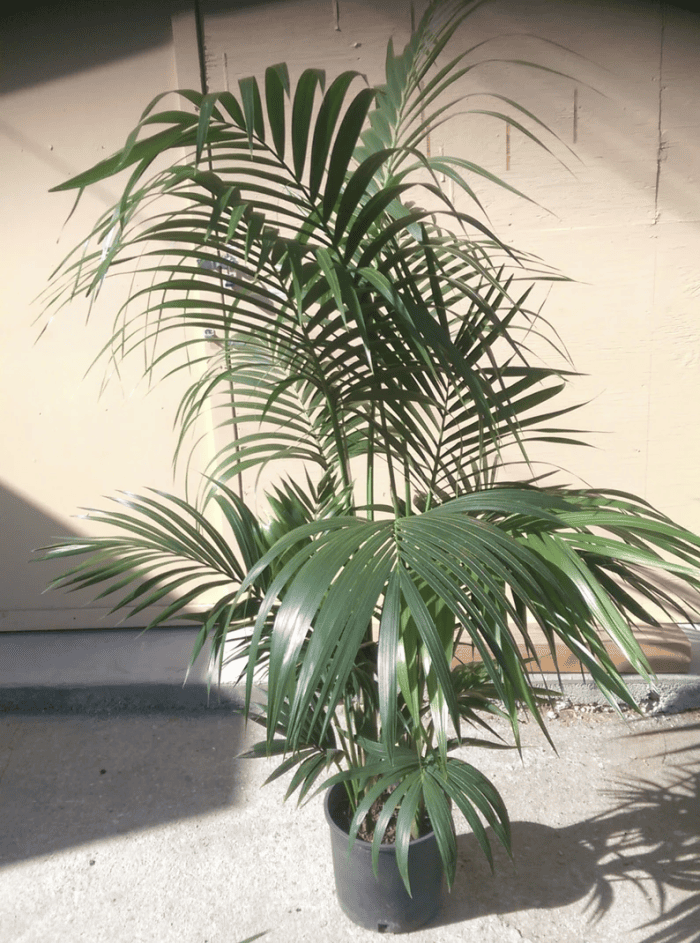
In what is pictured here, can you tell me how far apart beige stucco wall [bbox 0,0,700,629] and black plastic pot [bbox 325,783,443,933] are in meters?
1.49

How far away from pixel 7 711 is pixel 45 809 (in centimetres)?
66

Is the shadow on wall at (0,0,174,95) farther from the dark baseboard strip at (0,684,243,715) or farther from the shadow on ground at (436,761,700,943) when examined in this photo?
the shadow on ground at (436,761,700,943)

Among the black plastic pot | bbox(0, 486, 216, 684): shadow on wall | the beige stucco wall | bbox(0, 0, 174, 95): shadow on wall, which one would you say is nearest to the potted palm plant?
the black plastic pot

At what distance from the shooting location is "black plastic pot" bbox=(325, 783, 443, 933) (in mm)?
1898

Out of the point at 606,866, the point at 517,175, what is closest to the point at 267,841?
the point at 606,866

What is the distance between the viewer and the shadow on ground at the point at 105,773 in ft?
8.09

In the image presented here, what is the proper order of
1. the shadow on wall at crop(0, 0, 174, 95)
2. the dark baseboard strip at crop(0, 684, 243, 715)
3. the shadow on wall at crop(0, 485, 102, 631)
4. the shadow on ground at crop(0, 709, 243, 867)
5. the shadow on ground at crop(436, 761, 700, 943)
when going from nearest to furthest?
the shadow on ground at crop(436, 761, 700, 943) → the shadow on ground at crop(0, 709, 243, 867) → the shadow on wall at crop(0, 0, 174, 95) → the dark baseboard strip at crop(0, 684, 243, 715) → the shadow on wall at crop(0, 485, 102, 631)

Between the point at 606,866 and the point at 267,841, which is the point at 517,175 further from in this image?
the point at 267,841

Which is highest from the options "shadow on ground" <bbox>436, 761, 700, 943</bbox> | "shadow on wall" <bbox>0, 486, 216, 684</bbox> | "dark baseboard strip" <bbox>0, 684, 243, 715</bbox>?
"shadow on wall" <bbox>0, 486, 216, 684</bbox>

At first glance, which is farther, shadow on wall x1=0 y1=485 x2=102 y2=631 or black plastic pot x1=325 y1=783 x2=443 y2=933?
shadow on wall x1=0 y1=485 x2=102 y2=631

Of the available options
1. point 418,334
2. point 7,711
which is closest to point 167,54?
point 418,334

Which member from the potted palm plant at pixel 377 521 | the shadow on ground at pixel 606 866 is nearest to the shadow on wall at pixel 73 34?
the potted palm plant at pixel 377 521

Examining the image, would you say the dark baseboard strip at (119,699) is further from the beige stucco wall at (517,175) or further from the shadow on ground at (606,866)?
the shadow on ground at (606,866)

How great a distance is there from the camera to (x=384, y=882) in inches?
76.2
